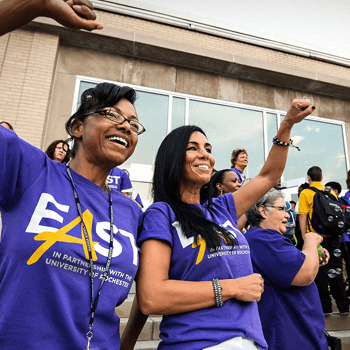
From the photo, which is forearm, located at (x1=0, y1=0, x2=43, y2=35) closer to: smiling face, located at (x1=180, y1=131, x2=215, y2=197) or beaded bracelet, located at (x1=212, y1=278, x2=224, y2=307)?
smiling face, located at (x1=180, y1=131, x2=215, y2=197)

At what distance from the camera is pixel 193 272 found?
52.4 inches

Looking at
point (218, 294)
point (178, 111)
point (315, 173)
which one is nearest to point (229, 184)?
point (315, 173)

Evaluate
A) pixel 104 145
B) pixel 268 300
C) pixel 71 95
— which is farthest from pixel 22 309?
pixel 71 95

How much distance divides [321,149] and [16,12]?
960 centimetres

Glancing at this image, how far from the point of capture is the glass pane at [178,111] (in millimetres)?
7777

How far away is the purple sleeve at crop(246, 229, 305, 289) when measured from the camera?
6.11 ft

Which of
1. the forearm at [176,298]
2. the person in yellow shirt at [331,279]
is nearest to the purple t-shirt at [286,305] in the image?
the forearm at [176,298]

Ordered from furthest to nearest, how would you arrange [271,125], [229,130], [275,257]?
[271,125] < [229,130] < [275,257]

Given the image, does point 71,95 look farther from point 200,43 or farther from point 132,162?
point 200,43

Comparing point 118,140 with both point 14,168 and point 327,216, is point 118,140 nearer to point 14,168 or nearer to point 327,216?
point 14,168

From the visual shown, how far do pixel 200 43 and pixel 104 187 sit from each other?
7.88 metres

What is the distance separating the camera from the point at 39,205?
1.06 m

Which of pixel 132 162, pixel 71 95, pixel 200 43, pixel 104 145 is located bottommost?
pixel 104 145

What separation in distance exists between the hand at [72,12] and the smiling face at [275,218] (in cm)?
188
